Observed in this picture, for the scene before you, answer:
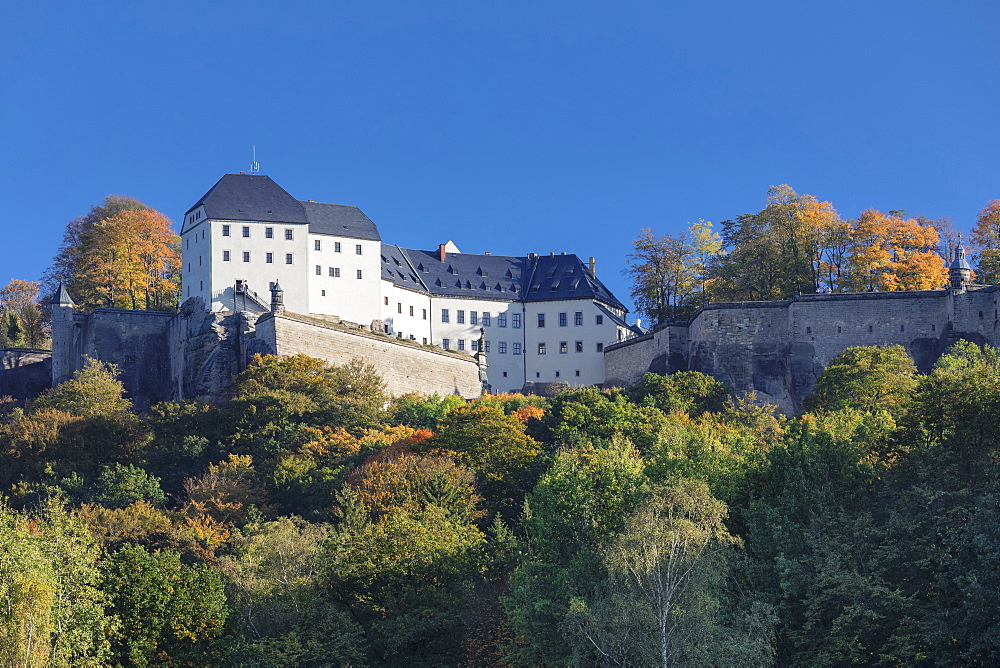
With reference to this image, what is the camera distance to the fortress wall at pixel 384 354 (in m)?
76.4

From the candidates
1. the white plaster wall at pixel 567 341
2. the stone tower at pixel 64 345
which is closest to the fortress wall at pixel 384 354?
the white plaster wall at pixel 567 341

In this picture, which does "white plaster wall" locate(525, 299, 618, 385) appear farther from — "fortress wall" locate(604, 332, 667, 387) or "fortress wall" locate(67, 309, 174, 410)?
"fortress wall" locate(67, 309, 174, 410)

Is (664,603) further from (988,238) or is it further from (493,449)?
(988,238)

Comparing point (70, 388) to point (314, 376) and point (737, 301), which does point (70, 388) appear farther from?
point (737, 301)

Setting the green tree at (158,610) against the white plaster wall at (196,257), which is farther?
the white plaster wall at (196,257)

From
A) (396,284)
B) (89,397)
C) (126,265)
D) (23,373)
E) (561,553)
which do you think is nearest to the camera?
(561,553)

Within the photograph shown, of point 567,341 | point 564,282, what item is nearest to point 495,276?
point 564,282

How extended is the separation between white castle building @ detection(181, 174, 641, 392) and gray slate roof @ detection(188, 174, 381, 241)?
8cm

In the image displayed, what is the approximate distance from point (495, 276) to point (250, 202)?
67.8ft

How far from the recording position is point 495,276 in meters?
98.8

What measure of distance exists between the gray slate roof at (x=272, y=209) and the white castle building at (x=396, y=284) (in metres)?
0.08

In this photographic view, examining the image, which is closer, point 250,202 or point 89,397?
point 89,397

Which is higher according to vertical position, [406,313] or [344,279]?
[344,279]

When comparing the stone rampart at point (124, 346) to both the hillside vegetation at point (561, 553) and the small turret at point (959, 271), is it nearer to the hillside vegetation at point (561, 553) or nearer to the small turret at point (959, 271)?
the hillside vegetation at point (561, 553)
